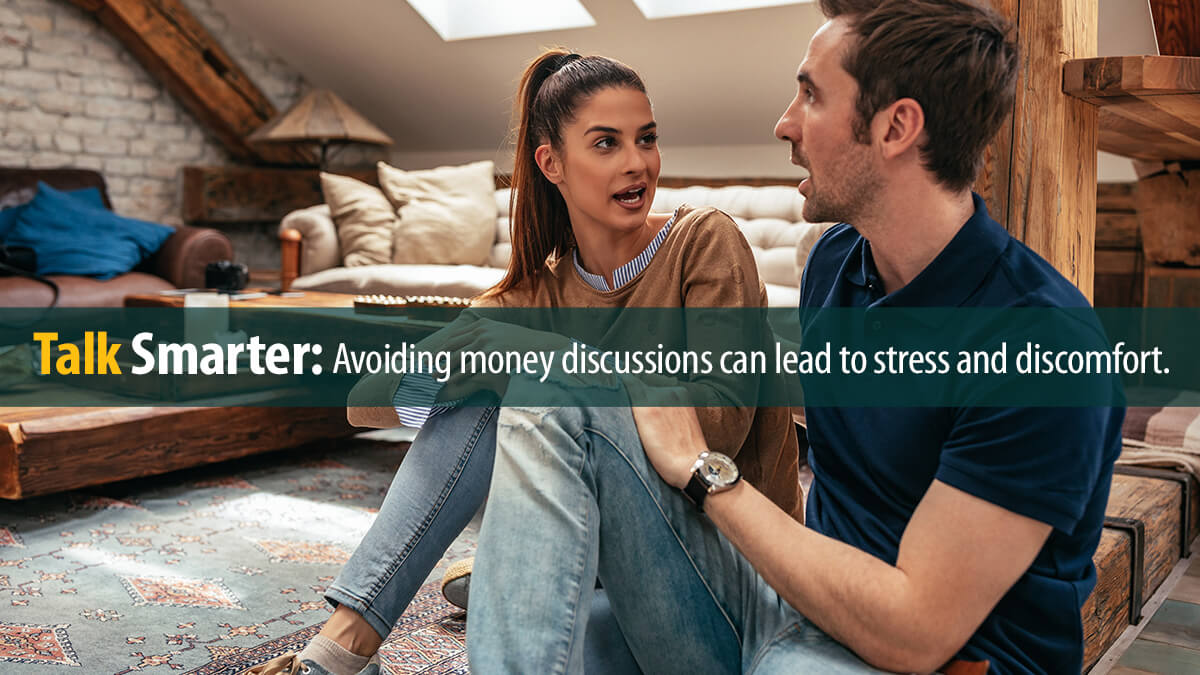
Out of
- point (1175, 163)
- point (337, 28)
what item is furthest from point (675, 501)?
point (337, 28)

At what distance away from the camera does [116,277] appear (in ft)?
15.7

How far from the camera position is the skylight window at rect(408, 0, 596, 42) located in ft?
16.5

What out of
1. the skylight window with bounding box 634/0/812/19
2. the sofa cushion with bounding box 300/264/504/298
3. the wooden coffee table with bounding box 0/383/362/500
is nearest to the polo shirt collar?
the wooden coffee table with bounding box 0/383/362/500

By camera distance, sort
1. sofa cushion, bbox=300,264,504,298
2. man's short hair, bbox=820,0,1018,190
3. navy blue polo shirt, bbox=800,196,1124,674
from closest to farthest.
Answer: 1. navy blue polo shirt, bbox=800,196,1124,674
2. man's short hair, bbox=820,0,1018,190
3. sofa cushion, bbox=300,264,504,298

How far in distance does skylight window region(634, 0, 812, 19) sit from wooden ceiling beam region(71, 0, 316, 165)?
2736 mm

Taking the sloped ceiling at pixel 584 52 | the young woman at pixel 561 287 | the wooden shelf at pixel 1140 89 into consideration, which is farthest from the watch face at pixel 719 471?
the sloped ceiling at pixel 584 52

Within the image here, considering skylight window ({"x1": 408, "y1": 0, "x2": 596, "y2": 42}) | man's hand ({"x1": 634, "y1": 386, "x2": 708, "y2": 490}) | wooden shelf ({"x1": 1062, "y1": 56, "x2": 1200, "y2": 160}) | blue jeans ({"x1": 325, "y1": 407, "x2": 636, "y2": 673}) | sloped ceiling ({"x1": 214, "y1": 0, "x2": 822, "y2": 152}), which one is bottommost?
blue jeans ({"x1": 325, "y1": 407, "x2": 636, "y2": 673})

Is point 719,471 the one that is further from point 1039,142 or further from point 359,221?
point 359,221

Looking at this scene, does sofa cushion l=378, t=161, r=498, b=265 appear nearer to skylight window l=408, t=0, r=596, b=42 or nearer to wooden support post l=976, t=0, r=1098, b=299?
skylight window l=408, t=0, r=596, b=42

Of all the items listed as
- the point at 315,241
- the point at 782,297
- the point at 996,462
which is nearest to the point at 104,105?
the point at 315,241

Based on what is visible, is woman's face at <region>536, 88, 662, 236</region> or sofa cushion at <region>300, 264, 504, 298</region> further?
sofa cushion at <region>300, 264, 504, 298</region>

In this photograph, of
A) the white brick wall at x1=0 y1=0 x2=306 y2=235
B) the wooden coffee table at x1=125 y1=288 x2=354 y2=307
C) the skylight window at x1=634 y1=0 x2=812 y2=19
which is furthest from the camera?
the white brick wall at x1=0 y1=0 x2=306 y2=235

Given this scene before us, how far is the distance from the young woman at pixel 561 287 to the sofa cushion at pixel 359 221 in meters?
3.08

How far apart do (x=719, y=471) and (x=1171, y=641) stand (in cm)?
128
